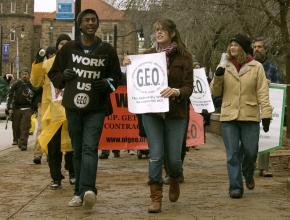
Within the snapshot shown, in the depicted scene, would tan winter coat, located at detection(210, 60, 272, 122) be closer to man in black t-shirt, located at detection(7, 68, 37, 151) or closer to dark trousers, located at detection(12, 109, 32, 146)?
dark trousers, located at detection(12, 109, 32, 146)

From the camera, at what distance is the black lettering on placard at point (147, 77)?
7.26m

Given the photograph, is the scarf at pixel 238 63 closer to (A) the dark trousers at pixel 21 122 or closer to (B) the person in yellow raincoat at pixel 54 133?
(B) the person in yellow raincoat at pixel 54 133

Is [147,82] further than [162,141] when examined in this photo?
Yes

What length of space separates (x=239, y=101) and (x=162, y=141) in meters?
1.27

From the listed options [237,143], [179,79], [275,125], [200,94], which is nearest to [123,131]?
[200,94]

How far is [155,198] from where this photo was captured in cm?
707

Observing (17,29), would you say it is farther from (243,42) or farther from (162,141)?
(162,141)

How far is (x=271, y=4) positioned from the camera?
18.7 meters

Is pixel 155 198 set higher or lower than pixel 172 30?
lower

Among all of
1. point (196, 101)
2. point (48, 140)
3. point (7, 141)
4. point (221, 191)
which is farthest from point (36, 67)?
point (7, 141)

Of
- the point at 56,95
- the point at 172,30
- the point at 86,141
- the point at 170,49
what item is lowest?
the point at 86,141

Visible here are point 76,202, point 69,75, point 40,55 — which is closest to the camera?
point 69,75

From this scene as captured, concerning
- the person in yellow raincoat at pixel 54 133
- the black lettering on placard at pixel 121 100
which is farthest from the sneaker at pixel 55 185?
the black lettering on placard at pixel 121 100

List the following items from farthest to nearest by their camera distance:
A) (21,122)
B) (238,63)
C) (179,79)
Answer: (21,122) → (238,63) → (179,79)
